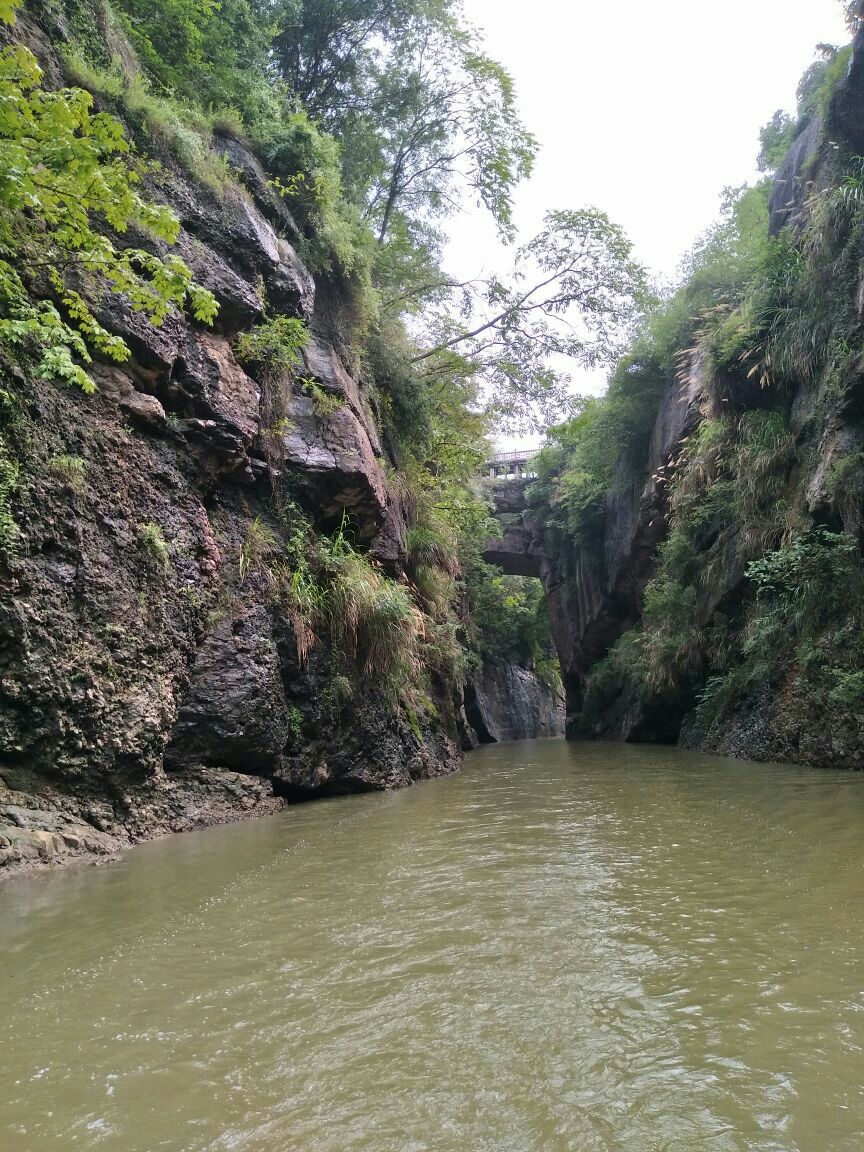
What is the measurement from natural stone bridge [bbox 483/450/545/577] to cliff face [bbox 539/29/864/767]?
8.81m

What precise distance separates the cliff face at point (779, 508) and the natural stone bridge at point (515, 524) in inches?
347

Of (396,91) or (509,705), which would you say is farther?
(509,705)

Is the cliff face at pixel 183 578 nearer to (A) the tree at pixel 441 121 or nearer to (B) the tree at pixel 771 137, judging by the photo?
(A) the tree at pixel 441 121

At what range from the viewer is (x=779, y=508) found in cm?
1059

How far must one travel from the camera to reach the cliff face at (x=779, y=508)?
848 cm

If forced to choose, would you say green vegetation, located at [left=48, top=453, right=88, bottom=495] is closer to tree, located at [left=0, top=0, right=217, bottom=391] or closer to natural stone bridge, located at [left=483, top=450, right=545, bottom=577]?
tree, located at [left=0, top=0, right=217, bottom=391]

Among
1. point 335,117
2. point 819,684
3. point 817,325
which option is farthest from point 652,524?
point 335,117

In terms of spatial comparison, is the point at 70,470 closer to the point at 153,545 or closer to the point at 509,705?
the point at 153,545

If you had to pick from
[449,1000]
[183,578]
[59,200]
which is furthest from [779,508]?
[449,1000]

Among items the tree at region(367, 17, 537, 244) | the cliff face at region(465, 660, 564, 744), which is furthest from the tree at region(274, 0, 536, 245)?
the cliff face at region(465, 660, 564, 744)

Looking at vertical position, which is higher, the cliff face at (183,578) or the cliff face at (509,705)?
the cliff face at (183,578)

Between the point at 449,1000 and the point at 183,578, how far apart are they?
5.34 metres

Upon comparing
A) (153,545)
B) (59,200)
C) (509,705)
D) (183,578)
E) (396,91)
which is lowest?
(509,705)

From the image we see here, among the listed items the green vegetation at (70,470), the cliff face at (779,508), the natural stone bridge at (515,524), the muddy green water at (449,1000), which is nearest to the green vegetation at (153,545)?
the green vegetation at (70,470)
